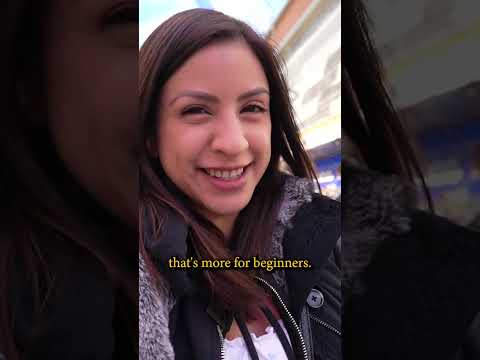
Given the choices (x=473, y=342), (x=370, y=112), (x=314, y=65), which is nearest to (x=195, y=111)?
(x=314, y=65)

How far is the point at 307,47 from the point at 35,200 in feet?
4.81

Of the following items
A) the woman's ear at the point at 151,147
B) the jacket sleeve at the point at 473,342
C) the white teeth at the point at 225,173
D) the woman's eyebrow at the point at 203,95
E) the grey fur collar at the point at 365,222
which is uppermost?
the woman's eyebrow at the point at 203,95

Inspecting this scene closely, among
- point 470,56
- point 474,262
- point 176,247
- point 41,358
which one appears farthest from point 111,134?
point 470,56

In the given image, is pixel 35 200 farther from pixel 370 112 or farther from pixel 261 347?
pixel 370 112

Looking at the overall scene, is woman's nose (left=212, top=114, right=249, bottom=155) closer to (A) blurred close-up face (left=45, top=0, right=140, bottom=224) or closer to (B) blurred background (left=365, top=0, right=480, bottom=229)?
(A) blurred close-up face (left=45, top=0, right=140, bottom=224)

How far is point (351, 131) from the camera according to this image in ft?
7.25

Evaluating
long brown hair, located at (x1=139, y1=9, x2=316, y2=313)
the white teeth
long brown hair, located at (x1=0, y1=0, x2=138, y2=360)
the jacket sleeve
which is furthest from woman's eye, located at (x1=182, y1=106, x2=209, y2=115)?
the jacket sleeve

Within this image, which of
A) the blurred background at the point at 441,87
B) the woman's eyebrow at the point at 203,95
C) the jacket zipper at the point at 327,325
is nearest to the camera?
the woman's eyebrow at the point at 203,95

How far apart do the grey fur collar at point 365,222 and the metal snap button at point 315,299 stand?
0.53 feet

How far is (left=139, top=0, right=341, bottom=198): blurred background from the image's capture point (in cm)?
175

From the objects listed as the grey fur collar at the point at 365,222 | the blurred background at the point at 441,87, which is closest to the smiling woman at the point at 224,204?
the grey fur collar at the point at 365,222

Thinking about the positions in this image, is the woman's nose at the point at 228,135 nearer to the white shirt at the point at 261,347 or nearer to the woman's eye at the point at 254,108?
the woman's eye at the point at 254,108

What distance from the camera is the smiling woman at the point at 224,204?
1.73 meters

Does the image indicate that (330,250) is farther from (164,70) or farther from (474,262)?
(164,70)
